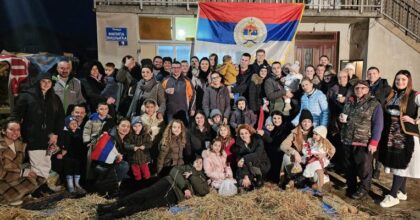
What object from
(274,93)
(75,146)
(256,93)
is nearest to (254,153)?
(274,93)

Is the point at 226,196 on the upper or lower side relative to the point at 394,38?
lower

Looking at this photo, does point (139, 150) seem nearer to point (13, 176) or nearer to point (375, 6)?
point (13, 176)

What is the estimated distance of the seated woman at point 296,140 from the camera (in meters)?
5.77

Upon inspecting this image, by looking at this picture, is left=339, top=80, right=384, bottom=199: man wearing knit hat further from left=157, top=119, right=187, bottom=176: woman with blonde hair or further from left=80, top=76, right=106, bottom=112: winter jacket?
left=80, top=76, right=106, bottom=112: winter jacket

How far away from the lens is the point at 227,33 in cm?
977

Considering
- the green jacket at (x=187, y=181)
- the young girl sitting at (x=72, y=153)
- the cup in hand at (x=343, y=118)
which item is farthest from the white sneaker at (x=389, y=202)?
the young girl sitting at (x=72, y=153)

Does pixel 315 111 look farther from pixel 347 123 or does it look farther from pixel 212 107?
pixel 212 107

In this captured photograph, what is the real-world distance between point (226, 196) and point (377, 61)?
8.18 m

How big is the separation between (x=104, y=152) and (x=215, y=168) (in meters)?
1.74

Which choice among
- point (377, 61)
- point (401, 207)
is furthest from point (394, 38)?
point (401, 207)

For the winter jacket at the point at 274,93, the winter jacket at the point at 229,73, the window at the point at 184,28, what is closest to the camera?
the winter jacket at the point at 274,93

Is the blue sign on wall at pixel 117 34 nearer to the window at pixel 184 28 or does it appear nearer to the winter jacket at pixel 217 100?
the window at pixel 184 28

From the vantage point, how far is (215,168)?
5.59 meters

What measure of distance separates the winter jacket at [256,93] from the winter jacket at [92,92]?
2658 millimetres
